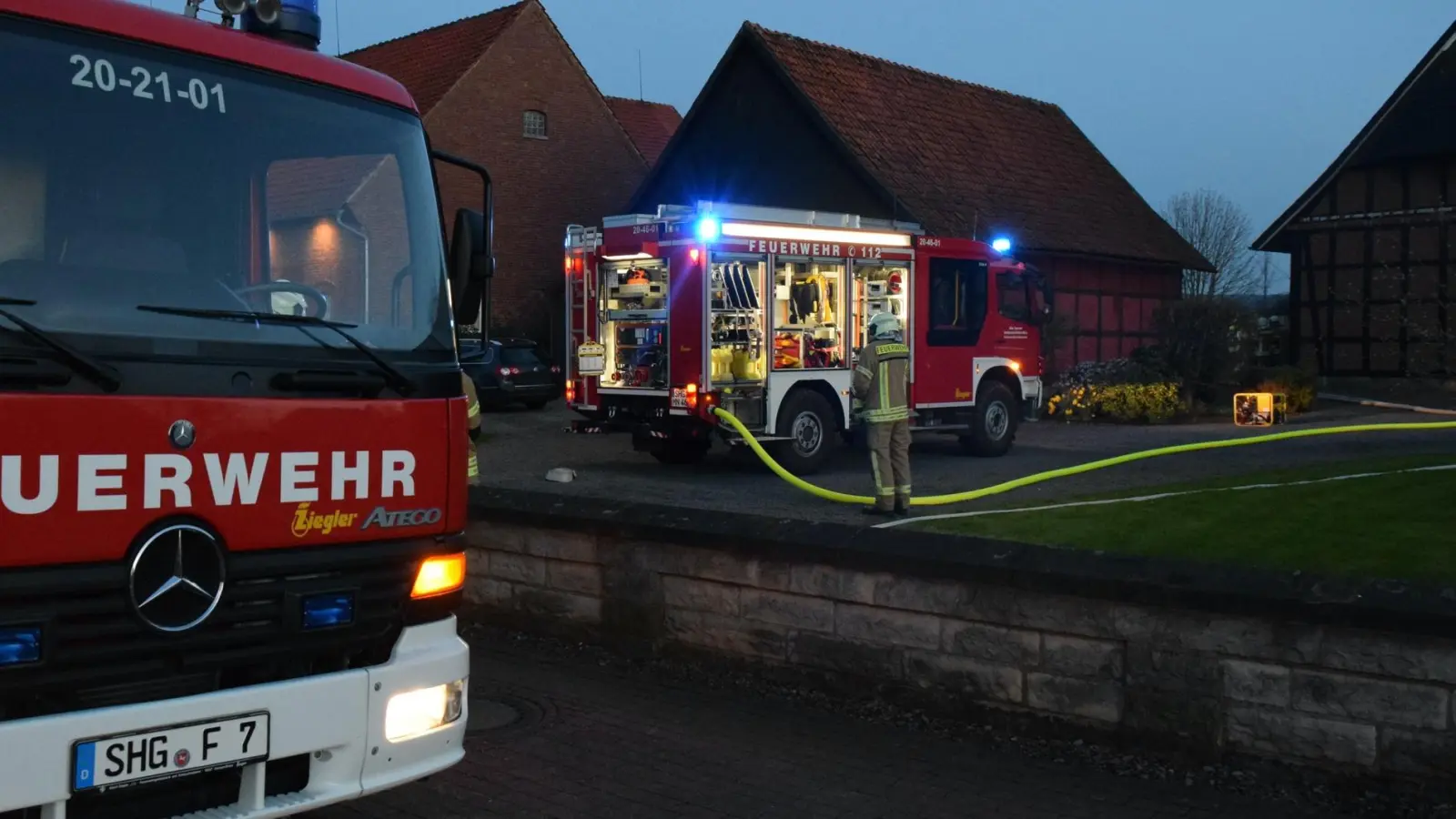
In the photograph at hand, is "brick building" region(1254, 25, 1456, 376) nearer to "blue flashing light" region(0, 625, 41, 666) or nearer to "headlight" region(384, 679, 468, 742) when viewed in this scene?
"headlight" region(384, 679, 468, 742)

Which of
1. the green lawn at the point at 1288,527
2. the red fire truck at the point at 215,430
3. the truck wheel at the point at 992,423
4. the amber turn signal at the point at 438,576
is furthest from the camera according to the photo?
the truck wheel at the point at 992,423

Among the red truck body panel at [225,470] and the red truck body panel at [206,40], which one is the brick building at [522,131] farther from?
the red truck body panel at [225,470]

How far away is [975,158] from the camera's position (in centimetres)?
3041

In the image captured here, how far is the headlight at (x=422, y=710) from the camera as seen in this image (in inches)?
174

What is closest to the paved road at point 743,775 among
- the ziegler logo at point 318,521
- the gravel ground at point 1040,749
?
the gravel ground at point 1040,749

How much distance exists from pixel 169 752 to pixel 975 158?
2822 centimetres

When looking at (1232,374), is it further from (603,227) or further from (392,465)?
(392,465)

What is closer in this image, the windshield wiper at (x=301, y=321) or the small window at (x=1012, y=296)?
the windshield wiper at (x=301, y=321)

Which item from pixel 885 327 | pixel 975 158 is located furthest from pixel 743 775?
pixel 975 158

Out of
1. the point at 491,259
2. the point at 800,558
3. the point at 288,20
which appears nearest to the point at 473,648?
the point at 800,558

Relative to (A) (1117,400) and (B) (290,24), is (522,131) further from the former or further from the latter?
(B) (290,24)

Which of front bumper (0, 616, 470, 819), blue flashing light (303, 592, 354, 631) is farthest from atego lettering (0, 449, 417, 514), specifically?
front bumper (0, 616, 470, 819)

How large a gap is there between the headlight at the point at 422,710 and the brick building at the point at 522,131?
2909cm

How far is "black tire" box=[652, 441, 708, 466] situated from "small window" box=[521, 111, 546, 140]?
65.6 feet
